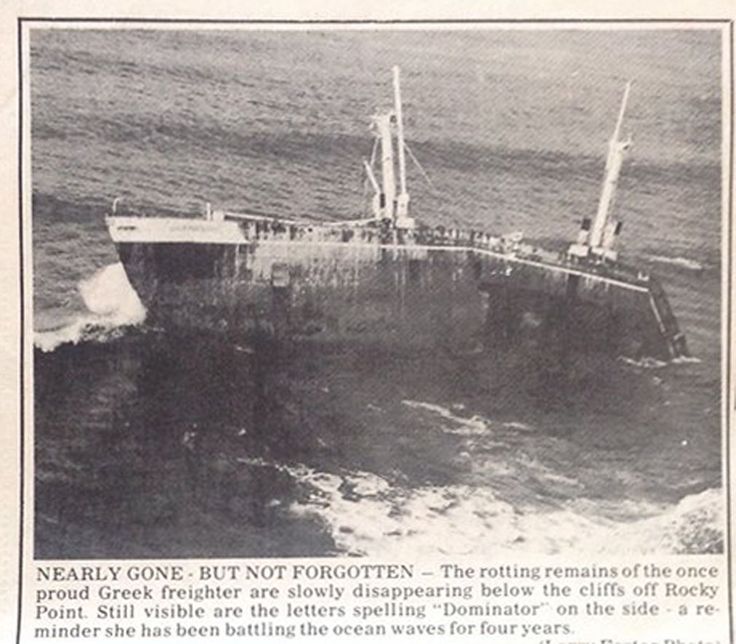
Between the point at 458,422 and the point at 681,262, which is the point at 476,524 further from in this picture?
the point at 681,262

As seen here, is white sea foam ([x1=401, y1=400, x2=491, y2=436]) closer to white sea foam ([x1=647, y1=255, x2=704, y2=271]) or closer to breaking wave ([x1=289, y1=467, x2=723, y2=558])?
breaking wave ([x1=289, y1=467, x2=723, y2=558])

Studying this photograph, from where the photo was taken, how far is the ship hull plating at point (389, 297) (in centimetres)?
70

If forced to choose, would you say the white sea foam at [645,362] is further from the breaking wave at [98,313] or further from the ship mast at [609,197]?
the breaking wave at [98,313]

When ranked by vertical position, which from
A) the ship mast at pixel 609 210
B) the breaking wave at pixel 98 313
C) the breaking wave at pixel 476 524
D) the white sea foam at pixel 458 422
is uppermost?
the ship mast at pixel 609 210

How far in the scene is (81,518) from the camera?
69 centimetres

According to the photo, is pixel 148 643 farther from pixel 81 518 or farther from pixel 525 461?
pixel 525 461

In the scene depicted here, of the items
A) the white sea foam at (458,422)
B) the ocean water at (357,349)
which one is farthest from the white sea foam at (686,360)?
the white sea foam at (458,422)

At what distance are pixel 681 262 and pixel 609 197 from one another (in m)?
0.06

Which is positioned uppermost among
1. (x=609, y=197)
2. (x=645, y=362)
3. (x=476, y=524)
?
(x=609, y=197)

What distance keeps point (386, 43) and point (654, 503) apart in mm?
339

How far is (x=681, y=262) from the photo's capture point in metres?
0.70

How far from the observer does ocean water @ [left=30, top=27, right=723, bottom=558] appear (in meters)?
0.70

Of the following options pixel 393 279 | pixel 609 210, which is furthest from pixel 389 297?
pixel 609 210

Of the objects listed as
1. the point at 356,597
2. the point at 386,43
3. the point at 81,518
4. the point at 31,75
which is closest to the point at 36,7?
the point at 31,75
